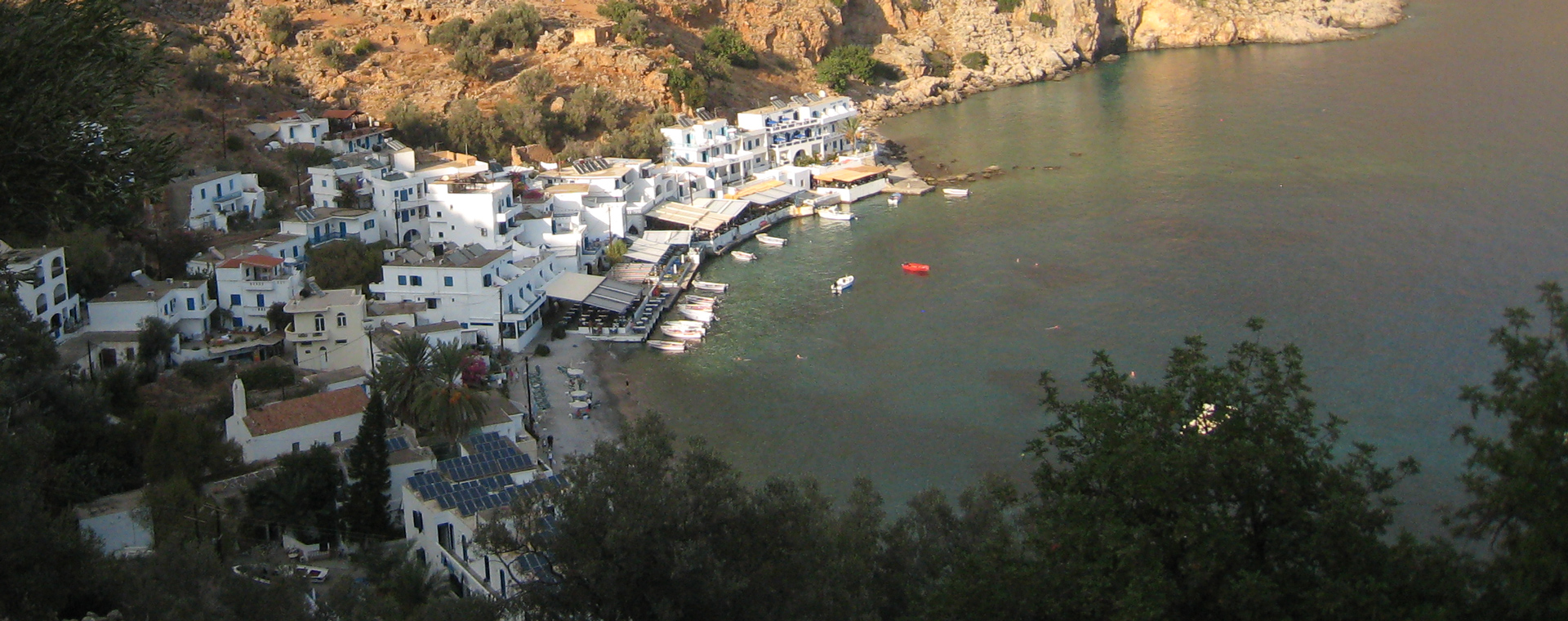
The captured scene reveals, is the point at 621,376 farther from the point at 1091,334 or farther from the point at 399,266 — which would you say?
the point at 1091,334

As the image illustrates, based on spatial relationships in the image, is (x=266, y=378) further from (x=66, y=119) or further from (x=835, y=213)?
(x=835, y=213)

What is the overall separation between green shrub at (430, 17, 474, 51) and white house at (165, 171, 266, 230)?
45.5ft

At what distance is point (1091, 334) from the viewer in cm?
2545

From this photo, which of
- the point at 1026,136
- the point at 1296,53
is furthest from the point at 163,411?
the point at 1296,53

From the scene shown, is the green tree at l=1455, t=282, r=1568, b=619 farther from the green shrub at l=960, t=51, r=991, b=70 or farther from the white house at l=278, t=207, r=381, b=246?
the green shrub at l=960, t=51, r=991, b=70

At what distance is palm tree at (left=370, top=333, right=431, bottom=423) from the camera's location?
19734 mm

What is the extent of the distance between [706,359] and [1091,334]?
23.5 ft

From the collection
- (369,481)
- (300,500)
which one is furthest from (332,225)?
(300,500)

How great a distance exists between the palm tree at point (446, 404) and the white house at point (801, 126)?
19858 millimetres

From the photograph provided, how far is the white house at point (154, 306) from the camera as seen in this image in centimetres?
2173

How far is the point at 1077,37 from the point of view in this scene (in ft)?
197

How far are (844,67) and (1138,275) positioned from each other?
2252 cm

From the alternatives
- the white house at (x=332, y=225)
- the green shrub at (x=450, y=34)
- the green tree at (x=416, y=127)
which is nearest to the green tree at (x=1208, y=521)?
the white house at (x=332, y=225)

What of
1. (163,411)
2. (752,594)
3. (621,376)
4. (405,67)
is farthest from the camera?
A: (405,67)
